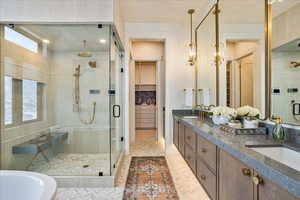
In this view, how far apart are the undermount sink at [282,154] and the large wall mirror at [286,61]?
33 centimetres

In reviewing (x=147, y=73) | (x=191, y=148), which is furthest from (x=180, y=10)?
(x=147, y=73)

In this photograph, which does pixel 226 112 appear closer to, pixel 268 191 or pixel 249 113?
pixel 249 113

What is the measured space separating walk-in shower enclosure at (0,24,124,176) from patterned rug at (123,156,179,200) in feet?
1.21

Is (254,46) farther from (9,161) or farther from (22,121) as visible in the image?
(9,161)

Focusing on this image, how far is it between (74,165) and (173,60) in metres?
2.73

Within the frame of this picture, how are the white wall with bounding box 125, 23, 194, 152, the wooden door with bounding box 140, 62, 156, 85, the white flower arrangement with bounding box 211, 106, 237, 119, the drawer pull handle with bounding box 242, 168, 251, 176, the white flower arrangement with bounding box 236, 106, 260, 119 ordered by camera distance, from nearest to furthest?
the drawer pull handle with bounding box 242, 168, 251, 176
the white flower arrangement with bounding box 236, 106, 260, 119
the white flower arrangement with bounding box 211, 106, 237, 119
the white wall with bounding box 125, 23, 194, 152
the wooden door with bounding box 140, 62, 156, 85

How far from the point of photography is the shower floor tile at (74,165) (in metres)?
2.54

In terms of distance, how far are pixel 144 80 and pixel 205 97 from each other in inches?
152

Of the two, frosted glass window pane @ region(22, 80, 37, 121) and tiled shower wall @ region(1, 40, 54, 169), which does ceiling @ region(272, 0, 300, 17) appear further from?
frosted glass window pane @ region(22, 80, 37, 121)

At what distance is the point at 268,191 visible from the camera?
2.80ft

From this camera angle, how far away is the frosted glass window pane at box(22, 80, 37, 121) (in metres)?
2.84

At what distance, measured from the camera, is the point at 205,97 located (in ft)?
10.7

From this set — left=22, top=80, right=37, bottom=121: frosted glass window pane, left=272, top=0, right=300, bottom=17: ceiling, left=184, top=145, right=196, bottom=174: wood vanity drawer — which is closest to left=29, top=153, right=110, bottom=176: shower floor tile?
left=22, top=80, right=37, bottom=121: frosted glass window pane

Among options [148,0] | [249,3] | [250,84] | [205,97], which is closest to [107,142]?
[205,97]
